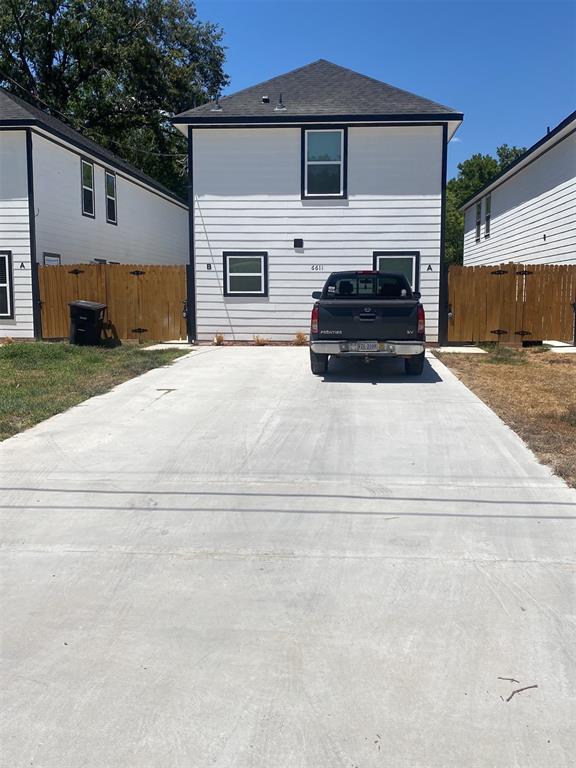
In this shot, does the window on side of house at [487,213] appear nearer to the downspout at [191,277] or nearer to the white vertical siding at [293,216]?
the white vertical siding at [293,216]

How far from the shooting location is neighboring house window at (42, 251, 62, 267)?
18.3 m

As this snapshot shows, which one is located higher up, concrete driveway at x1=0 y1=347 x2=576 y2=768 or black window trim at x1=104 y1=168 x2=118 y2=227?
black window trim at x1=104 y1=168 x2=118 y2=227

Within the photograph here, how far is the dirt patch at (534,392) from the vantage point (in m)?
7.13

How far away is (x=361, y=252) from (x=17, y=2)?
25.5 metres

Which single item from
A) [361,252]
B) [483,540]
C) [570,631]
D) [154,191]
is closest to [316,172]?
[361,252]

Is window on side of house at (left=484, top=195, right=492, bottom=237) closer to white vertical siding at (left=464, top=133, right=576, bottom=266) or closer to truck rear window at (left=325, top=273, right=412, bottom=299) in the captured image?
white vertical siding at (left=464, top=133, right=576, bottom=266)

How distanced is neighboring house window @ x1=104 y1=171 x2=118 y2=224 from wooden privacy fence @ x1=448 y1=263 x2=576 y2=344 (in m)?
11.7

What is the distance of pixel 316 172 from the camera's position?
58.0ft

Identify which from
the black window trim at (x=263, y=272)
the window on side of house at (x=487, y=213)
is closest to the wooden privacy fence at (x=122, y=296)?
the black window trim at (x=263, y=272)

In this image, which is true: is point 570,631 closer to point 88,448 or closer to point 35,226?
point 88,448

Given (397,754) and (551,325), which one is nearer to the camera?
(397,754)

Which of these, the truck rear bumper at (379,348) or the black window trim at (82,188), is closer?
the truck rear bumper at (379,348)

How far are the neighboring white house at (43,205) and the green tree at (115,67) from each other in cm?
1406

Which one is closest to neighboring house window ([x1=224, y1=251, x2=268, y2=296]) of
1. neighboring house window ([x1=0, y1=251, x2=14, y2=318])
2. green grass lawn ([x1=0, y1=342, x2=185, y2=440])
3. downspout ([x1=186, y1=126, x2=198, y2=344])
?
downspout ([x1=186, y1=126, x2=198, y2=344])
